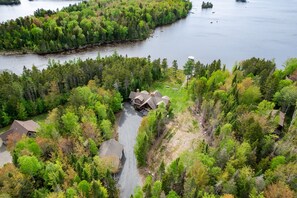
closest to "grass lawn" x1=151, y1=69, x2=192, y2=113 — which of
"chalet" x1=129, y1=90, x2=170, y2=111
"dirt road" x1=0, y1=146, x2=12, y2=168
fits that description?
"chalet" x1=129, y1=90, x2=170, y2=111

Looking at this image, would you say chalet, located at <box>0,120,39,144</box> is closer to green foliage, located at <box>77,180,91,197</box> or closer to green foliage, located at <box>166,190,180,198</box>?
green foliage, located at <box>77,180,91,197</box>

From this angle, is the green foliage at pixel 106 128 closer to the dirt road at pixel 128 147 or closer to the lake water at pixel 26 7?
the dirt road at pixel 128 147

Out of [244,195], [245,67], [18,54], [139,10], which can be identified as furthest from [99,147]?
[139,10]

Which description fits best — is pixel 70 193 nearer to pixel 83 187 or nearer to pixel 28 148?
pixel 83 187

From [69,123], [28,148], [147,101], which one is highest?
[69,123]

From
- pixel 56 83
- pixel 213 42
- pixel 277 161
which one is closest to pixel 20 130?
pixel 56 83

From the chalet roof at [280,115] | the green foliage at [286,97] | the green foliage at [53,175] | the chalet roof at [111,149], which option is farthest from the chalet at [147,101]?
the green foliage at [53,175]
